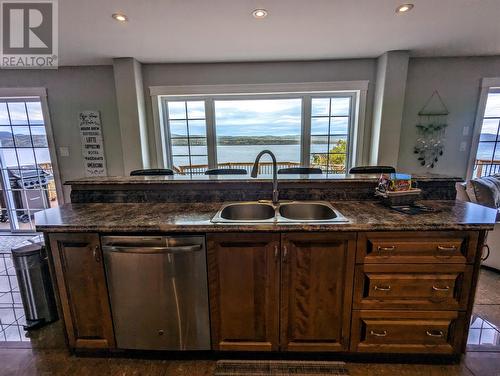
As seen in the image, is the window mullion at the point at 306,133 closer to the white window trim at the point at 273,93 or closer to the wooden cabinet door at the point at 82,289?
the white window trim at the point at 273,93

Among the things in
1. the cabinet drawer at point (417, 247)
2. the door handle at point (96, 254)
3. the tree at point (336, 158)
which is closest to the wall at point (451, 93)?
the tree at point (336, 158)

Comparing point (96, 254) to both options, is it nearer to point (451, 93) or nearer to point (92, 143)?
point (92, 143)

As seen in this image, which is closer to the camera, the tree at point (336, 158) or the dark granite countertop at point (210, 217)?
the dark granite countertop at point (210, 217)

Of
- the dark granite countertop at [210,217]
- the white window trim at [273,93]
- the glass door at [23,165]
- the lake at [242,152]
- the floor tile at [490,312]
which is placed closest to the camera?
the dark granite countertop at [210,217]

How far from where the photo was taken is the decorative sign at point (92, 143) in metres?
3.51

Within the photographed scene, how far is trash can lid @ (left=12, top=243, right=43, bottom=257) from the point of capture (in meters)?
1.68

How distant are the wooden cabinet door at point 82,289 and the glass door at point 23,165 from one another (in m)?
3.17

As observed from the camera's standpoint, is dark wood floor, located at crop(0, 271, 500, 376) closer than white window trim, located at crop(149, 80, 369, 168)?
Yes

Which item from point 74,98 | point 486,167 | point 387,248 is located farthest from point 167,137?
point 486,167

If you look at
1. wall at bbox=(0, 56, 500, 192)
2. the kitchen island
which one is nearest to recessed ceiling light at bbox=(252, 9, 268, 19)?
wall at bbox=(0, 56, 500, 192)

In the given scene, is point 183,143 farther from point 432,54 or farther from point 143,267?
point 432,54

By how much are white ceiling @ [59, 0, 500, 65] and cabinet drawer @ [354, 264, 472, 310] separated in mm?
2078

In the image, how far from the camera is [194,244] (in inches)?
51.0

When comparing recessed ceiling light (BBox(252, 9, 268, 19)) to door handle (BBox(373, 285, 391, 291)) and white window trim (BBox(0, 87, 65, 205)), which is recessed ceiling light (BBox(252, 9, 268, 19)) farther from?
white window trim (BBox(0, 87, 65, 205))
